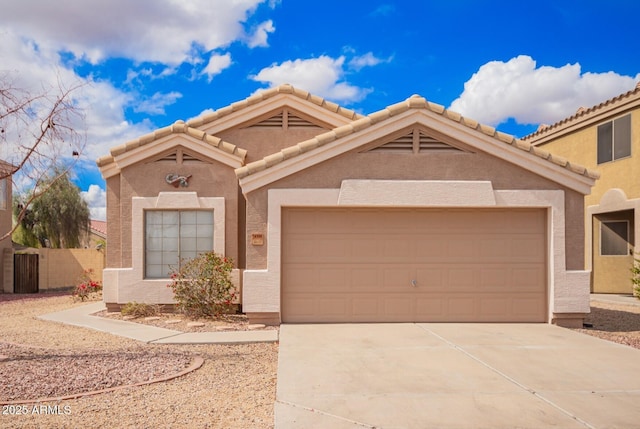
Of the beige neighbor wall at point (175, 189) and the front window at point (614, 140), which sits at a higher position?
the front window at point (614, 140)

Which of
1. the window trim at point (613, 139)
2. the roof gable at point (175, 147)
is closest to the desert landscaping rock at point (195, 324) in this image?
the roof gable at point (175, 147)

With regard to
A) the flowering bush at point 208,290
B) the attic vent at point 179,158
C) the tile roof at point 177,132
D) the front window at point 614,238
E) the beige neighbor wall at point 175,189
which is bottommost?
the flowering bush at point 208,290

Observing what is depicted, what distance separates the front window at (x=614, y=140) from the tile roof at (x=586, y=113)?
0.46 m

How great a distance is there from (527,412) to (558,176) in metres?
6.16

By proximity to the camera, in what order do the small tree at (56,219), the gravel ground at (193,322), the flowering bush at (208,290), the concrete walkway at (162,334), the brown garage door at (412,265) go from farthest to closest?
the small tree at (56,219) < the flowering bush at (208,290) < the brown garage door at (412,265) < the gravel ground at (193,322) < the concrete walkway at (162,334)

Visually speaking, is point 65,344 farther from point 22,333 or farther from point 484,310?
point 484,310

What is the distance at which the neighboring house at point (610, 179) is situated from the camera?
16109 millimetres

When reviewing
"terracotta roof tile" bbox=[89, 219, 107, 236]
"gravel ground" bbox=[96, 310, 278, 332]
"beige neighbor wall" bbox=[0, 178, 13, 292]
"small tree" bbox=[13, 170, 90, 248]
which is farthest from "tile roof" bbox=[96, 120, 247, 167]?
"terracotta roof tile" bbox=[89, 219, 107, 236]

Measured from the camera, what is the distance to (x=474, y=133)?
1031 centimetres

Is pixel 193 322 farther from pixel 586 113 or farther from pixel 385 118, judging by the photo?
pixel 586 113

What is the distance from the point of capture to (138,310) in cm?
1162

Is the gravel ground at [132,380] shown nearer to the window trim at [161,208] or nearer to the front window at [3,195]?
the window trim at [161,208]

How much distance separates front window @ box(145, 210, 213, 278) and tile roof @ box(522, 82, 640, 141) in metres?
12.4

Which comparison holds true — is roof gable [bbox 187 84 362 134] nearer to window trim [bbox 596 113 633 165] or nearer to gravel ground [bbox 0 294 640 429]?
gravel ground [bbox 0 294 640 429]
